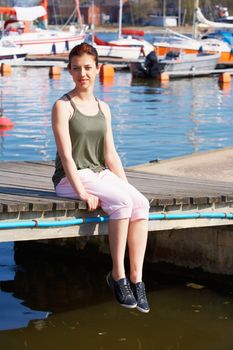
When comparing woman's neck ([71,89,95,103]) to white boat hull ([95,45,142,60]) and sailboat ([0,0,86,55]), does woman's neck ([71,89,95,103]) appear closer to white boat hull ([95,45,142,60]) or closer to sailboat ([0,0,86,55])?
sailboat ([0,0,86,55])

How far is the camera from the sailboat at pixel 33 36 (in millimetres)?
56500

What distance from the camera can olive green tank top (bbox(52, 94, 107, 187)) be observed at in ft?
24.2

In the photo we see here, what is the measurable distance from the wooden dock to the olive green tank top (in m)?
0.32

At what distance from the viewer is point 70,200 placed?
759cm

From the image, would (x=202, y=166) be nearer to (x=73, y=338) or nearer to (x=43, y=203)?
(x=73, y=338)

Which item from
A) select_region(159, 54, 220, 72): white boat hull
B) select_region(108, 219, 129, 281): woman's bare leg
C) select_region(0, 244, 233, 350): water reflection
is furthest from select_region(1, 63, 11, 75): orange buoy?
select_region(108, 219, 129, 281): woman's bare leg

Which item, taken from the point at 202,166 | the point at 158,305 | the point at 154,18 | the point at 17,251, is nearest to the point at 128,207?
the point at 158,305

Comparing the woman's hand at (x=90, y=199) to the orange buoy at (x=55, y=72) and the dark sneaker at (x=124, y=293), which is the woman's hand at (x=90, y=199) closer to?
the dark sneaker at (x=124, y=293)

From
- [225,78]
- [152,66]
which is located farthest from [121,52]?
[225,78]

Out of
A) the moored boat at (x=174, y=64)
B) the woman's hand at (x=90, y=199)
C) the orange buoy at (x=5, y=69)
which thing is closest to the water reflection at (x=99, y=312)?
the woman's hand at (x=90, y=199)

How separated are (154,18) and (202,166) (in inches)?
4998

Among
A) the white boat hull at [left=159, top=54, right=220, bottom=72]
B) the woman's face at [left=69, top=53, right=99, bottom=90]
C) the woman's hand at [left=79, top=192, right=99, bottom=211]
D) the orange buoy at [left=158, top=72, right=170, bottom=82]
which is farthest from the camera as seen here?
the white boat hull at [left=159, top=54, right=220, bottom=72]

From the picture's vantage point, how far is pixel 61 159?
7.38 meters

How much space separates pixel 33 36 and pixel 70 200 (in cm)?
5015
